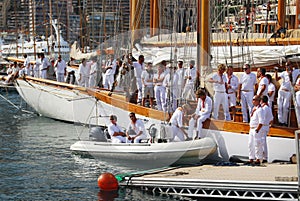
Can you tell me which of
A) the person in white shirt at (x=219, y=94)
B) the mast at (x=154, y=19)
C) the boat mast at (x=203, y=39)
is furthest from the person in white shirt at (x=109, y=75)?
the person in white shirt at (x=219, y=94)

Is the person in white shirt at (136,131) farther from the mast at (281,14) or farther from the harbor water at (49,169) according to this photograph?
the mast at (281,14)

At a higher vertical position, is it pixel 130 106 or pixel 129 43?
pixel 129 43

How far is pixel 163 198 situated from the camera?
58.5ft

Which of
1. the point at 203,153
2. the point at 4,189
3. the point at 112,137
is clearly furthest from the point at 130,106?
the point at 4,189

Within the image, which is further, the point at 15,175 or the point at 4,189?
the point at 15,175

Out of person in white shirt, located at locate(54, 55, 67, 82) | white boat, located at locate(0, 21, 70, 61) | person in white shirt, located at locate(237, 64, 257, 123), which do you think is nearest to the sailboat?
person in white shirt, located at locate(54, 55, 67, 82)

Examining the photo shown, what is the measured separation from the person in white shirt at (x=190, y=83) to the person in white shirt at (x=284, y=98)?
3059 mm

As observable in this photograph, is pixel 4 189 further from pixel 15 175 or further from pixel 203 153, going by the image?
pixel 203 153

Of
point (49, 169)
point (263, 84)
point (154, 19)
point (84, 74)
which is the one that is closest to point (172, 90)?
point (263, 84)

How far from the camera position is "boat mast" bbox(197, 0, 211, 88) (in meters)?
22.5

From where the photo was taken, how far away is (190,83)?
23297mm

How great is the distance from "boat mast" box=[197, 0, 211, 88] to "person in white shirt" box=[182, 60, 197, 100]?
26.8 inches

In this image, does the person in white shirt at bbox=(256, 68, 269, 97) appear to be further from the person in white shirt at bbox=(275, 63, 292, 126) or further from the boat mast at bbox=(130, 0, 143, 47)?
the boat mast at bbox=(130, 0, 143, 47)

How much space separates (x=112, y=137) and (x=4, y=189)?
377cm
